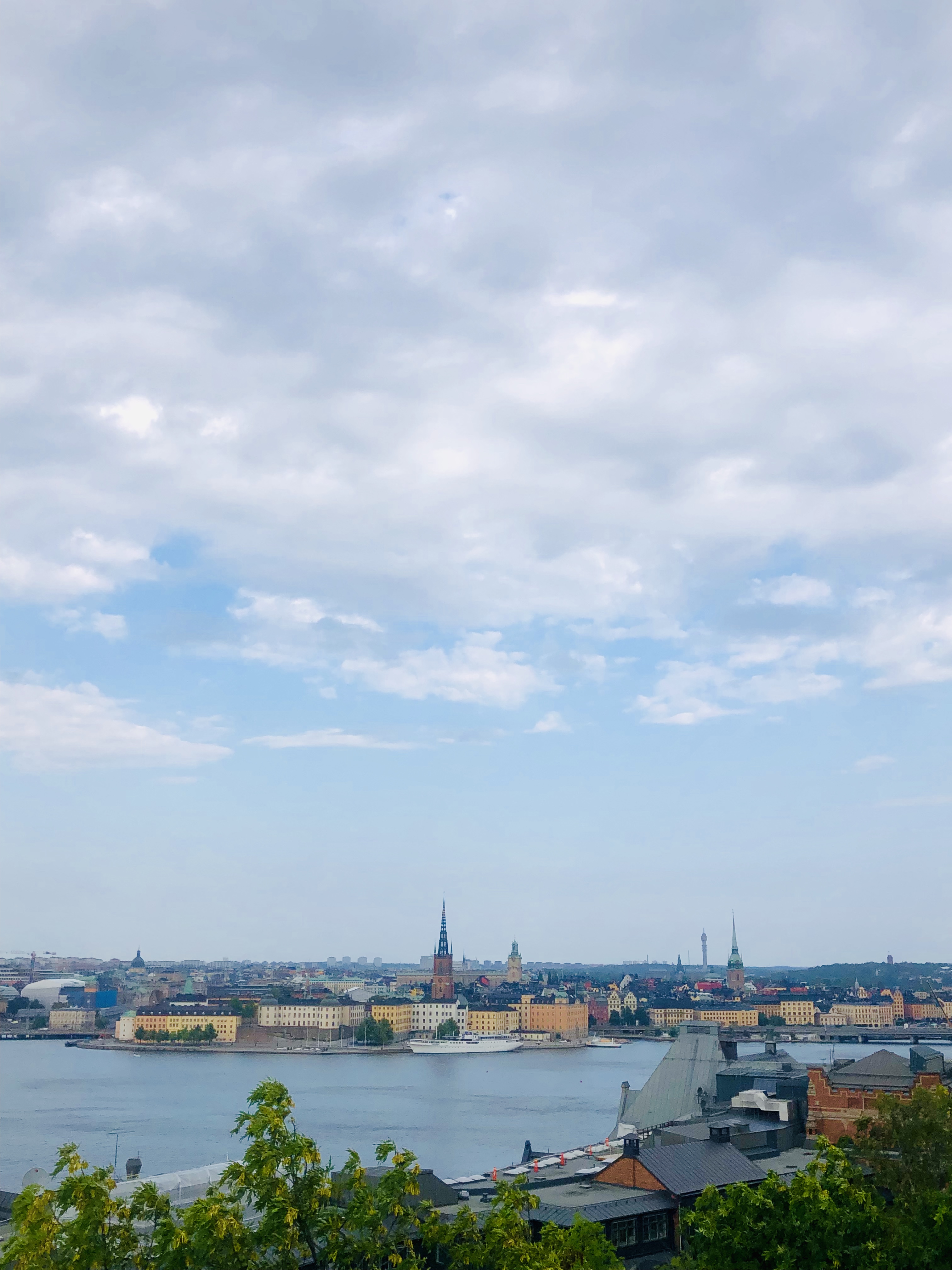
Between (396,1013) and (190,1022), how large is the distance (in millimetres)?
18864

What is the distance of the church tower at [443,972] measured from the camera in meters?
126

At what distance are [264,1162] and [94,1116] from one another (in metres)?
41.1

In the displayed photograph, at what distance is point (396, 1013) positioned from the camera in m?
108

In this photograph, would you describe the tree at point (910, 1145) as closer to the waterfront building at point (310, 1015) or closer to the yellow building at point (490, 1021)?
the waterfront building at point (310, 1015)

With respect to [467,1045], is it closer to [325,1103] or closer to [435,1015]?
[435,1015]

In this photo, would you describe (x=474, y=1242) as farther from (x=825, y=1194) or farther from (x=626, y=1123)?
(x=626, y=1123)

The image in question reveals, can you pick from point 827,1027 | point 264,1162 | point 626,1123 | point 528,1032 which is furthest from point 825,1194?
point 827,1027

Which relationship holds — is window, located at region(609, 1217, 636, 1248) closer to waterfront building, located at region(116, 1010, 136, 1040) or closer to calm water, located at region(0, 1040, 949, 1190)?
calm water, located at region(0, 1040, 949, 1190)

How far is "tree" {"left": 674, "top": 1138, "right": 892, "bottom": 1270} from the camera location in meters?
11.1

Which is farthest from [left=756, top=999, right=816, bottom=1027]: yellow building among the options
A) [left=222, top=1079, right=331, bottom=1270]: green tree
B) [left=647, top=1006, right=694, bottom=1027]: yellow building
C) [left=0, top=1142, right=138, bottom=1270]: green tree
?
[left=0, top=1142, right=138, bottom=1270]: green tree

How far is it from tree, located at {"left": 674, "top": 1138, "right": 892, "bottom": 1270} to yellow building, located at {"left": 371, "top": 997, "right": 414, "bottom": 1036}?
95.8m

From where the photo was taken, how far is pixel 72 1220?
1032 centimetres

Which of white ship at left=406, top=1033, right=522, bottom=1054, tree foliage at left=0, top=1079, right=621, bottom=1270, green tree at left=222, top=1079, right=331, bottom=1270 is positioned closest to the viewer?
tree foliage at left=0, top=1079, right=621, bottom=1270

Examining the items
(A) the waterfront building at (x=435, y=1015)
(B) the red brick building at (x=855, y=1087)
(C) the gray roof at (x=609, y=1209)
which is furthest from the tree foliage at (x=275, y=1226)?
(A) the waterfront building at (x=435, y=1015)
